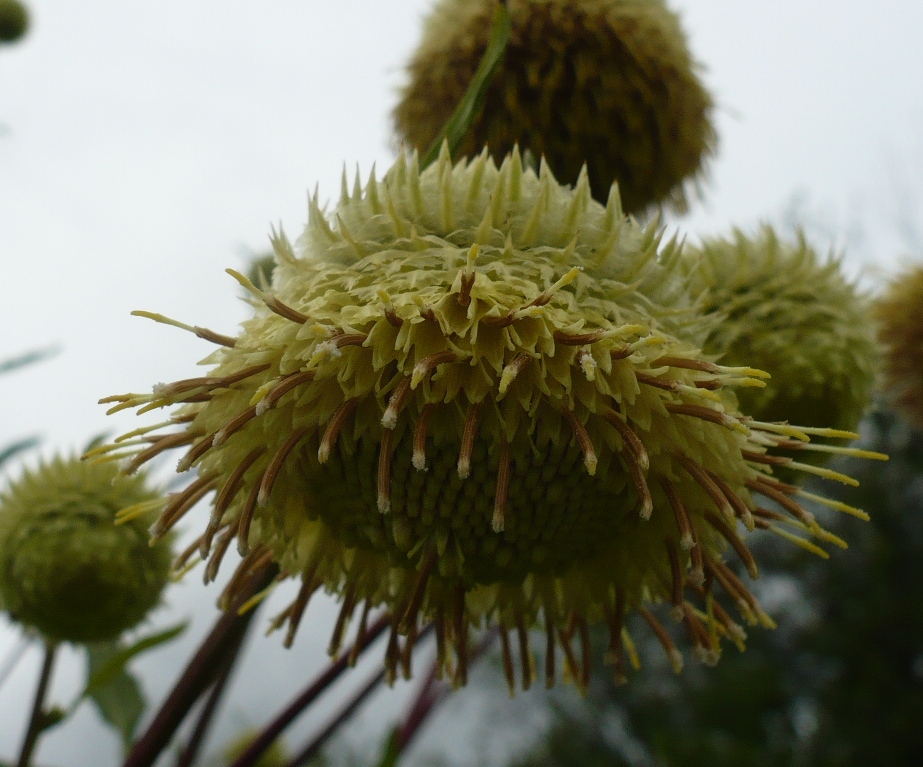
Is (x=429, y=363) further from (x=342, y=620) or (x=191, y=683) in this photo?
(x=191, y=683)

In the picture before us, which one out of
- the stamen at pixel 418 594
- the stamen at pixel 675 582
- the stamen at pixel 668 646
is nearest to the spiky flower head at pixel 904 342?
the stamen at pixel 668 646

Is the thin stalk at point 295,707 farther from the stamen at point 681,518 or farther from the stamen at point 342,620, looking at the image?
the stamen at point 681,518

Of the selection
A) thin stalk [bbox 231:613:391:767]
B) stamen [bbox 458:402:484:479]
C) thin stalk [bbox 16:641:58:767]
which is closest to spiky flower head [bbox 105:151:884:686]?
stamen [bbox 458:402:484:479]

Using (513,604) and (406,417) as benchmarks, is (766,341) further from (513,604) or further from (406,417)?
(406,417)

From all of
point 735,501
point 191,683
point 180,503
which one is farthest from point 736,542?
point 191,683

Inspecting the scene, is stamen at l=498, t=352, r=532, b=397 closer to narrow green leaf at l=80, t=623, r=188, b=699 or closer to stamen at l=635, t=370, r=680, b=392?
stamen at l=635, t=370, r=680, b=392

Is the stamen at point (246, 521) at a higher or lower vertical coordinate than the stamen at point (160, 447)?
lower
